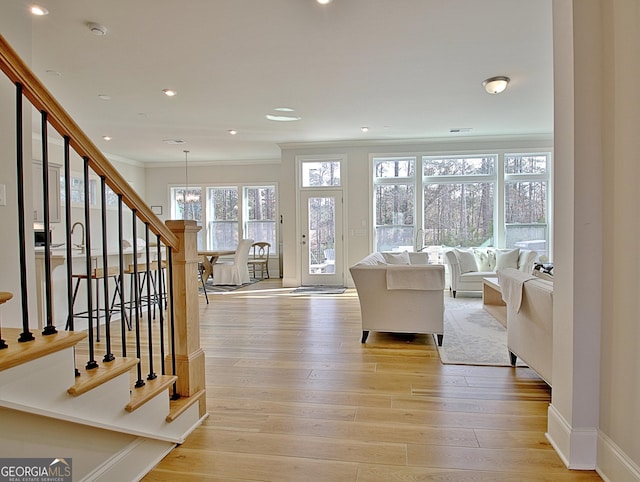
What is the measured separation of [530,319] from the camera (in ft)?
8.54

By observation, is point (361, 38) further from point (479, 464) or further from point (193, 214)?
point (193, 214)

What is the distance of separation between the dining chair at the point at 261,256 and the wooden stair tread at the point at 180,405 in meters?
6.59

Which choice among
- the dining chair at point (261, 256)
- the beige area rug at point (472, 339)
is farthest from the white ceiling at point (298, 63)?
the dining chair at point (261, 256)

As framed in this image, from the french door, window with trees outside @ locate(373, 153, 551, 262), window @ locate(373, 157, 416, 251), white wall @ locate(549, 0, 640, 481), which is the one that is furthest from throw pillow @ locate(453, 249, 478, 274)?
white wall @ locate(549, 0, 640, 481)

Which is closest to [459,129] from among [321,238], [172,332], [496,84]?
[496,84]

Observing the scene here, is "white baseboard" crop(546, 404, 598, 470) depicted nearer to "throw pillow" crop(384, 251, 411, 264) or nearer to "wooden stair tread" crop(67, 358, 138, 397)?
"wooden stair tread" crop(67, 358, 138, 397)

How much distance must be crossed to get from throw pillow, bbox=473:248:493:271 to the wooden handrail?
18.1 ft

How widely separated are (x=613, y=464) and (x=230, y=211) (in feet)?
28.0

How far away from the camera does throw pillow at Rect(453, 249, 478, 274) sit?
623cm

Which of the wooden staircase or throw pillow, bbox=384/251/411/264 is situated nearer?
the wooden staircase

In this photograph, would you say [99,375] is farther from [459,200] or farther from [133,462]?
[459,200]

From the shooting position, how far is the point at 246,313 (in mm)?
5176

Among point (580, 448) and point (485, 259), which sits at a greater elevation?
point (485, 259)

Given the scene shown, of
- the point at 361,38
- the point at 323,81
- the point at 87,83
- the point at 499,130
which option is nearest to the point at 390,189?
the point at 499,130
